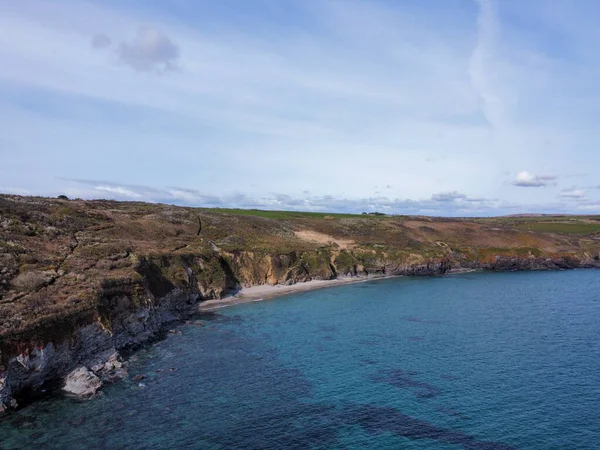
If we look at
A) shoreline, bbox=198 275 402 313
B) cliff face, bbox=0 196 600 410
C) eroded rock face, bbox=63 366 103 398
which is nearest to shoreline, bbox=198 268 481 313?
shoreline, bbox=198 275 402 313

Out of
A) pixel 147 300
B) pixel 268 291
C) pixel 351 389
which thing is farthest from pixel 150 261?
pixel 351 389

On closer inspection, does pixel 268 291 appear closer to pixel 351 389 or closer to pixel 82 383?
pixel 351 389

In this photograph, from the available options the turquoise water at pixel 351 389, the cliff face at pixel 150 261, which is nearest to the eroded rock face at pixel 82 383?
the cliff face at pixel 150 261

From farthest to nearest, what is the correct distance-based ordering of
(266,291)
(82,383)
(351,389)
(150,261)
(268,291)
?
1. (268,291)
2. (266,291)
3. (150,261)
4. (351,389)
5. (82,383)

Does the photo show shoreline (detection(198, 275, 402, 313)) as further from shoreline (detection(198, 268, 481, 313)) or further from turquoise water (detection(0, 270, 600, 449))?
turquoise water (detection(0, 270, 600, 449))

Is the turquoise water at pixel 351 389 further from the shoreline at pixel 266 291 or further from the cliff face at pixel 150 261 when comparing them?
the shoreline at pixel 266 291

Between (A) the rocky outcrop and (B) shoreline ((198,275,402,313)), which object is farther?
(B) shoreline ((198,275,402,313))

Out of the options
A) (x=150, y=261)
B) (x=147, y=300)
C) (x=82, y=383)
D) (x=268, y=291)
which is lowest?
(x=82, y=383)
